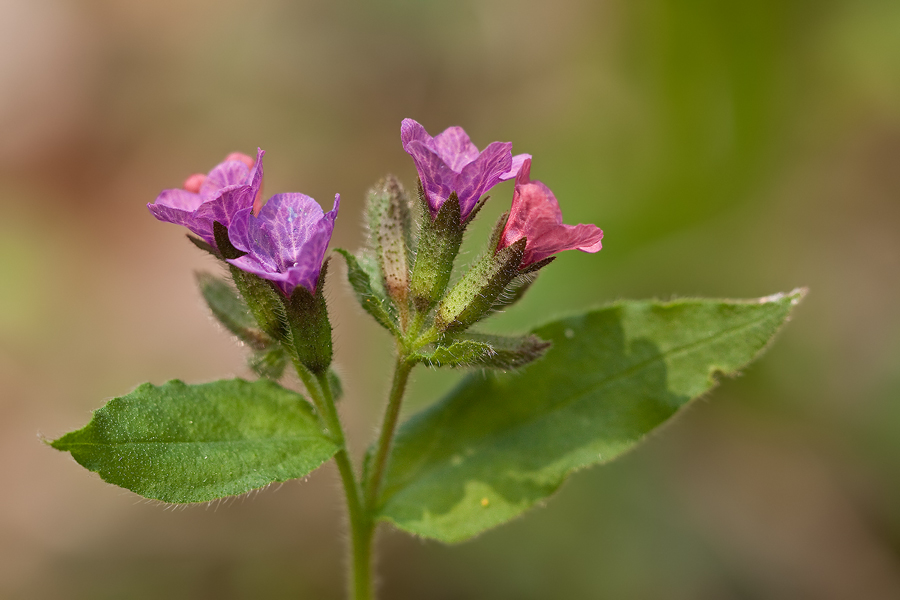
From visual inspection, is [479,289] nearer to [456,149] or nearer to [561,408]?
[456,149]

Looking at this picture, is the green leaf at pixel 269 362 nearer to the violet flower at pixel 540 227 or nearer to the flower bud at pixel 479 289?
the flower bud at pixel 479 289

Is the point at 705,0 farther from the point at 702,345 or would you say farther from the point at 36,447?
the point at 36,447

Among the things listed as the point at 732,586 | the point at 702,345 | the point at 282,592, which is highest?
the point at 702,345

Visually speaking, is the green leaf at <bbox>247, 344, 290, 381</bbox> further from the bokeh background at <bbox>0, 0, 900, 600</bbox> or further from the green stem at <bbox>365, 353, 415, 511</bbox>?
the bokeh background at <bbox>0, 0, 900, 600</bbox>

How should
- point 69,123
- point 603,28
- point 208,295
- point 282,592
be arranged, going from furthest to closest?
point 603,28, point 69,123, point 282,592, point 208,295

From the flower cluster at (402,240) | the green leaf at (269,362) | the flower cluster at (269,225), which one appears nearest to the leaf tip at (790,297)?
the flower cluster at (402,240)

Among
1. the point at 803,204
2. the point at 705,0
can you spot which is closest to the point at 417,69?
the point at 705,0

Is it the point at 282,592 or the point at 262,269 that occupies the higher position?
the point at 262,269
